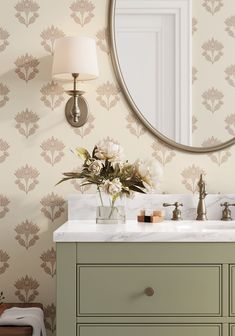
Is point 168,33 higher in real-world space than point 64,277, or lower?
higher

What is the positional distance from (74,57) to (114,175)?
55cm

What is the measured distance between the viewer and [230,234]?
6.75 feet

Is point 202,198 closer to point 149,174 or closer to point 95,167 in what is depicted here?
point 149,174

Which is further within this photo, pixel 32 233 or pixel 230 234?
pixel 32 233

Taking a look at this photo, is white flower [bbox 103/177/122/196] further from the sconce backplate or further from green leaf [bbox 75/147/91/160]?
the sconce backplate

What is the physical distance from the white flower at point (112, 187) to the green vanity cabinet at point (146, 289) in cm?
30

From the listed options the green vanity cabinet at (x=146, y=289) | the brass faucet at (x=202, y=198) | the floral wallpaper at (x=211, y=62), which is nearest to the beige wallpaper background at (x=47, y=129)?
the floral wallpaper at (x=211, y=62)

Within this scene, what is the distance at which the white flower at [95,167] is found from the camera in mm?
2334

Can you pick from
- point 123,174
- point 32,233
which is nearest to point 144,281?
point 123,174

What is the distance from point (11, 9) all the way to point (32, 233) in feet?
3.38

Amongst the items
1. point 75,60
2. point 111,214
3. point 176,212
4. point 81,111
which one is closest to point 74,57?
point 75,60

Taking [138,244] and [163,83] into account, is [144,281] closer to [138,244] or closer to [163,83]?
[138,244]

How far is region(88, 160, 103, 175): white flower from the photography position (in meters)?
2.33

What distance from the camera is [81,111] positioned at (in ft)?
8.67
